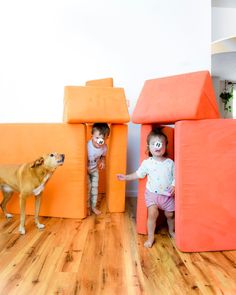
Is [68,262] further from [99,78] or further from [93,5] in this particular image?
[93,5]

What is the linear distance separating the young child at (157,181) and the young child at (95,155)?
54 centimetres

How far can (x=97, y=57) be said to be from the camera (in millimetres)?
3027

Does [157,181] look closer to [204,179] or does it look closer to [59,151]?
[204,179]

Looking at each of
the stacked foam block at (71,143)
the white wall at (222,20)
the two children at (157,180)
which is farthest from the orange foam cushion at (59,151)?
the white wall at (222,20)

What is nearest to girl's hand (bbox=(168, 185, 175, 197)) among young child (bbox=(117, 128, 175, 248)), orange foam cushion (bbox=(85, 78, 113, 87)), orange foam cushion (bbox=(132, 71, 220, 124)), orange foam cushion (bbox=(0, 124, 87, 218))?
young child (bbox=(117, 128, 175, 248))

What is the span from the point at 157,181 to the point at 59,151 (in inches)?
31.9

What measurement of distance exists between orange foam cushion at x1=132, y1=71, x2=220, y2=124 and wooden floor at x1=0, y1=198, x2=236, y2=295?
759 millimetres

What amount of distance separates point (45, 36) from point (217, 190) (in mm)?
2437

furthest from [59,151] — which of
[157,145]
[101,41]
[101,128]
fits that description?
[101,41]

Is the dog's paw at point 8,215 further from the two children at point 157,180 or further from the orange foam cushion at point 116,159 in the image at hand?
the two children at point 157,180

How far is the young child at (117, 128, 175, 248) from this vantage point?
68.4 inches

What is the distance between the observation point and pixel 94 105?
2.10 m

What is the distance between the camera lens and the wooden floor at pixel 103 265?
3.97 ft

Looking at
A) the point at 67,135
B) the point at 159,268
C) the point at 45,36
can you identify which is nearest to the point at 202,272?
the point at 159,268
